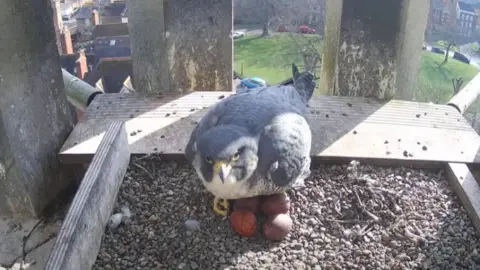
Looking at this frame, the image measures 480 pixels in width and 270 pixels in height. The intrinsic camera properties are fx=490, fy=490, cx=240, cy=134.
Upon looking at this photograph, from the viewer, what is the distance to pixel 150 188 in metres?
2.83

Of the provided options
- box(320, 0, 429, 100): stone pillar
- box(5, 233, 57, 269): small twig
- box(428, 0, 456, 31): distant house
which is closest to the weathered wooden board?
box(320, 0, 429, 100): stone pillar

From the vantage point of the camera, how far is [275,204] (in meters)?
2.52

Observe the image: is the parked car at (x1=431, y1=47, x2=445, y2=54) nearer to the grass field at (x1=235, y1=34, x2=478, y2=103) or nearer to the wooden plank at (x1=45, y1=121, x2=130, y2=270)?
the grass field at (x1=235, y1=34, x2=478, y2=103)

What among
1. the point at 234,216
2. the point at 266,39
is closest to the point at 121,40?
the point at 266,39

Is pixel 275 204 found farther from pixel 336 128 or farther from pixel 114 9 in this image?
pixel 114 9

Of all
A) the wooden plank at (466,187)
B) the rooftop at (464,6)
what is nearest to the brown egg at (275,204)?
the wooden plank at (466,187)

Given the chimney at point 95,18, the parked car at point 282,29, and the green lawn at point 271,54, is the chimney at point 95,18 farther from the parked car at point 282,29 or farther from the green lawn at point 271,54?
the parked car at point 282,29

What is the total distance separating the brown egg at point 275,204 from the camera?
252 centimetres

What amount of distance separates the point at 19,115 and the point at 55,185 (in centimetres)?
55

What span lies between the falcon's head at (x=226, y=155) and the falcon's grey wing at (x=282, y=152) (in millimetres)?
73

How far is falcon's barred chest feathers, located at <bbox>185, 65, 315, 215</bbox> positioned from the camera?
215 cm

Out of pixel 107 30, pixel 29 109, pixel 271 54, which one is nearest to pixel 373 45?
pixel 29 109

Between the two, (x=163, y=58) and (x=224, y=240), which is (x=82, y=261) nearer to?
(x=224, y=240)

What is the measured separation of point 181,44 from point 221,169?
201 centimetres
